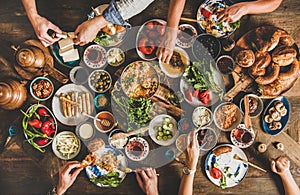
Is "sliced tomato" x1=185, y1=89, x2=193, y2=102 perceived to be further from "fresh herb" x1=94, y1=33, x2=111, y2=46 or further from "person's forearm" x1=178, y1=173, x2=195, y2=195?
"fresh herb" x1=94, y1=33, x2=111, y2=46

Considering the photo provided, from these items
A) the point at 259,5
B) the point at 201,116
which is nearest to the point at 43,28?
the point at 201,116

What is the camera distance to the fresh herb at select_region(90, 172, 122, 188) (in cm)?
303

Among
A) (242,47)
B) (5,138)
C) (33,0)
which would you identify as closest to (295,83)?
(242,47)

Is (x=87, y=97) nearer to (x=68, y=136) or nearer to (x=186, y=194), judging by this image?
(x=68, y=136)

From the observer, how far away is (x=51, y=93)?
121 inches

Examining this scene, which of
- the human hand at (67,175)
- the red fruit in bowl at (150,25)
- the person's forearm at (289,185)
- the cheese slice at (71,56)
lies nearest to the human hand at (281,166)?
the person's forearm at (289,185)

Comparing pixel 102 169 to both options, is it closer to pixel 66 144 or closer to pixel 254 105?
pixel 66 144

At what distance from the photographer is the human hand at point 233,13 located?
2.90 metres

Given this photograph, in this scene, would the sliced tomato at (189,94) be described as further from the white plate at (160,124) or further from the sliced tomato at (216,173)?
the sliced tomato at (216,173)

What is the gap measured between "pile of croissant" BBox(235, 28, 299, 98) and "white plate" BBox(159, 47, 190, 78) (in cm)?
47

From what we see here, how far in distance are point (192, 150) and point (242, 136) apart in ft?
1.62

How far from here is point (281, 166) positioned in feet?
9.70

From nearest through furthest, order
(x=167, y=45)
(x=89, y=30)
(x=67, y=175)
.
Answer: (x=89, y=30) → (x=167, y=45) → (x=67, y=175)

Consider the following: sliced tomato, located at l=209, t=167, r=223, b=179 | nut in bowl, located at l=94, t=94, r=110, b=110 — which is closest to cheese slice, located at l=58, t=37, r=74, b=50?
nut in bowl, located at l=94, t=94, r=110, b=110
